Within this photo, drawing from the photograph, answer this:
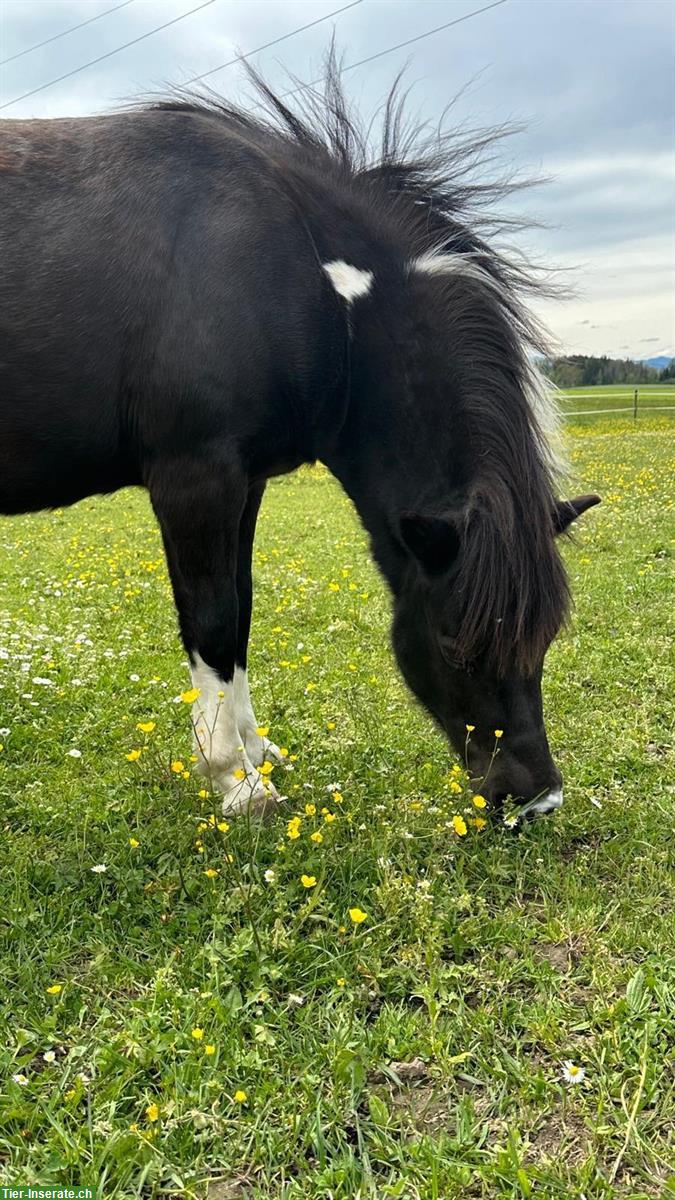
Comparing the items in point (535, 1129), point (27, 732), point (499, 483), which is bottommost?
point (535, 1129)

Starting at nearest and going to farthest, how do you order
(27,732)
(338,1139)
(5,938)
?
(338,1139) < (5,938) < (27,732)

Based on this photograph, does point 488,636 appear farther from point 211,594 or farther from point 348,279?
point 348,279

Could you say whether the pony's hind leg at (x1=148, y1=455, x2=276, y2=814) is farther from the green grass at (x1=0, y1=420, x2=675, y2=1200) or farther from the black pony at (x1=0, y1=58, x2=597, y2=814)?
the green grass at (x1=0, y1=420, x2=675, y2=1200)

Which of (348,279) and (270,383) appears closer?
(270,383)

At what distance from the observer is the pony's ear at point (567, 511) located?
3.46m

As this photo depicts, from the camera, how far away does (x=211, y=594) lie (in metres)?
3.37

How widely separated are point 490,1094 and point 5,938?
5.36 ft

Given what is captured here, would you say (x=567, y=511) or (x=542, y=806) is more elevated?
(x=567, y=511)

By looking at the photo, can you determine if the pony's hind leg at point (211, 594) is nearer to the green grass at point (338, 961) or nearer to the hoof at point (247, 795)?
the hoof at point (247, 795)

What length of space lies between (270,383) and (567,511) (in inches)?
52.2

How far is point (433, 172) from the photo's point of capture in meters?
3.80

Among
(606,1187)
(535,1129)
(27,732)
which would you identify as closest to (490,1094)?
(535,1129)

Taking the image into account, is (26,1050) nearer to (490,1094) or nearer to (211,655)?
(490,1094)

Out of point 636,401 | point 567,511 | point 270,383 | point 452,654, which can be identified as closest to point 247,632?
point 452,654
